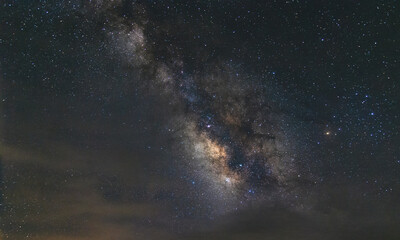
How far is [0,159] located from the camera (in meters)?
9.91

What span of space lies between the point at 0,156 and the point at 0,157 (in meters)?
0.05

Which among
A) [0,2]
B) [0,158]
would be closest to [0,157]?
[0,158]

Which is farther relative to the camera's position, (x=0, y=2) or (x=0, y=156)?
(x=0, y=156)

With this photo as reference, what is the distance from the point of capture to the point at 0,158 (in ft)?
32.4

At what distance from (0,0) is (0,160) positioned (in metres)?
4.28

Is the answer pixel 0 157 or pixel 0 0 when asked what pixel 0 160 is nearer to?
pixel 0 157

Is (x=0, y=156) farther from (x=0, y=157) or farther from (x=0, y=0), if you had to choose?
(x=0, y=0)

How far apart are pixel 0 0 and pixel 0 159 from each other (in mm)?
4239

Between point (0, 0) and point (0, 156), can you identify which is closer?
point (0, 0)

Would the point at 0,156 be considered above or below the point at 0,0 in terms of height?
below

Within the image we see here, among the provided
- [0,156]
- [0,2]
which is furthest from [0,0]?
[0,156]

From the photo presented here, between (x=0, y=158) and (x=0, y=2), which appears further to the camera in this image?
(x=0, y=158)

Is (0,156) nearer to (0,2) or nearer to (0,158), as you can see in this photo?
(0,158)

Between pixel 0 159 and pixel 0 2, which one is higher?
pixel 0 2
